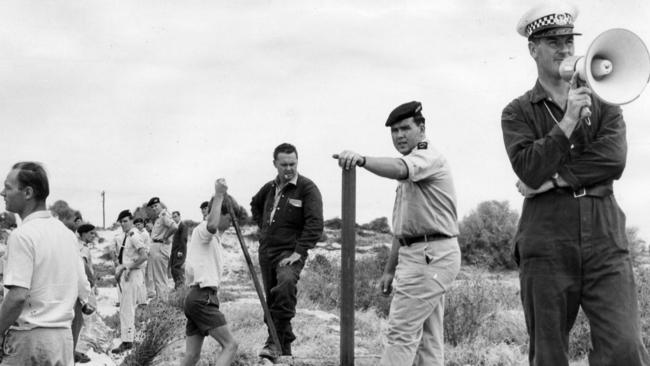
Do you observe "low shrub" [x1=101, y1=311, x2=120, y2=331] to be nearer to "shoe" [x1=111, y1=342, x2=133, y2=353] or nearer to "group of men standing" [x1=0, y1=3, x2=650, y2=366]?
"shoe" [x1=111, y1=342, x2=133, y2=353]

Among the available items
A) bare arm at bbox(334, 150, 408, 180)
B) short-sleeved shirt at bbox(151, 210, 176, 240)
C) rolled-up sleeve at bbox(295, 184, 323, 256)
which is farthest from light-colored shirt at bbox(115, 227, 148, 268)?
bare arm at bbox(334, 150, 408, 180)

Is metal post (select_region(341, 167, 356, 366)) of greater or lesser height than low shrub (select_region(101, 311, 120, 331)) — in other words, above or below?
above

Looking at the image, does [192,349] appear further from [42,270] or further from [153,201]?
[153,201]

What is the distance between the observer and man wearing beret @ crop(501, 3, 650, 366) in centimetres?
384

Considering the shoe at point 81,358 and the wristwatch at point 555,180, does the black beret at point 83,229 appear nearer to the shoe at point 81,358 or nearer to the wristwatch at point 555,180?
the shoe at point 81,358

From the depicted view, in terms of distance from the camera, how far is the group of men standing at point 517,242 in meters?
3.87

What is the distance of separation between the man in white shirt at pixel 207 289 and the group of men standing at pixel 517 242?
0.01m

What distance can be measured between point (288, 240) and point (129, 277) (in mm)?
3554

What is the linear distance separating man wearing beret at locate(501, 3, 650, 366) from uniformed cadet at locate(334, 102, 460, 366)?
1277 millimetres

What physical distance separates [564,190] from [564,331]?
675 millimetres

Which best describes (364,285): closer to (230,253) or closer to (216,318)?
(216,318)

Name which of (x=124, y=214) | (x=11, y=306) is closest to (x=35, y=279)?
(x=11, y=306)

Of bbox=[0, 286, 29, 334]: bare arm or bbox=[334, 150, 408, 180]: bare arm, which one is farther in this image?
bbox=[0, 286, 29, 334]: bare arm

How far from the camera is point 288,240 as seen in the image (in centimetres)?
825
